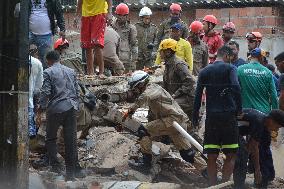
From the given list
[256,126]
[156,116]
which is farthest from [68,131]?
[256,126]

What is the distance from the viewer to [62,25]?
12016 mm

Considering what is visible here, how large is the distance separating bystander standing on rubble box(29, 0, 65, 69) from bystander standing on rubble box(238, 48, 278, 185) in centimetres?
353

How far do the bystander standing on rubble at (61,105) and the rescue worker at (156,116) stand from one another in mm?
965

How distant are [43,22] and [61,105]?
1.98 m

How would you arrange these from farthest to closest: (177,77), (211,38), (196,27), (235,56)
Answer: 1. (211,38)
2. (196,27)
3. (177,77)
4. (235,56)

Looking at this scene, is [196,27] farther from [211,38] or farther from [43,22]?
[43,22]

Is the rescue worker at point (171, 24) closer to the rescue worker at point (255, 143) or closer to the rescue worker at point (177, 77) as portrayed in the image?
the rescue worker at point (177, 77)

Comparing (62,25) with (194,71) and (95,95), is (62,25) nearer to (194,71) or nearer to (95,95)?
(95,95)

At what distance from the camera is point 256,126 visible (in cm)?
956

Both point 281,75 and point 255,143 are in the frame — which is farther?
point 281,75

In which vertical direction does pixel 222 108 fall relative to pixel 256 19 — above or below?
below

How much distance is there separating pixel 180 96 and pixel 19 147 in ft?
14.7

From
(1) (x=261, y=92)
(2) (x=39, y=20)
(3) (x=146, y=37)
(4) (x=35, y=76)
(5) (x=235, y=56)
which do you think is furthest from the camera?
(3) (x=146, y=37)

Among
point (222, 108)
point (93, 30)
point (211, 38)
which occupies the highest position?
point (93, 30)
